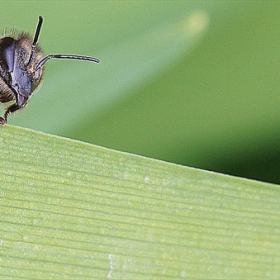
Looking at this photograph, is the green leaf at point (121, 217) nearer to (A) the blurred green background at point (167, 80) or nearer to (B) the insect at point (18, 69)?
(B) the insect at point (18, 69)

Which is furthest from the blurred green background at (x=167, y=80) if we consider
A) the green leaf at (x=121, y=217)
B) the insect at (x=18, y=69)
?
the green leaf at (x=121, y=217)

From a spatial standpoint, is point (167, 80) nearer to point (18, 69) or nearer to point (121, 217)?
point (18, 69)

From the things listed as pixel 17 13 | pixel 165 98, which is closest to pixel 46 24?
pixel 17 13

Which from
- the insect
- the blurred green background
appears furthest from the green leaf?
the blurred green background

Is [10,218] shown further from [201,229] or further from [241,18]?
[241,18]

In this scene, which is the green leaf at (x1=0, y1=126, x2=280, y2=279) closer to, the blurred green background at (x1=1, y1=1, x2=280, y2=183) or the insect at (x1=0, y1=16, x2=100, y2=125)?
the insect at (x1=0, y1=16, x2=100, y2=125)

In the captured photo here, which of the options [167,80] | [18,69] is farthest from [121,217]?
[167,80]

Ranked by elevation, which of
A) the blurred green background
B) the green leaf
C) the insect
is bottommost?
the green leaf
